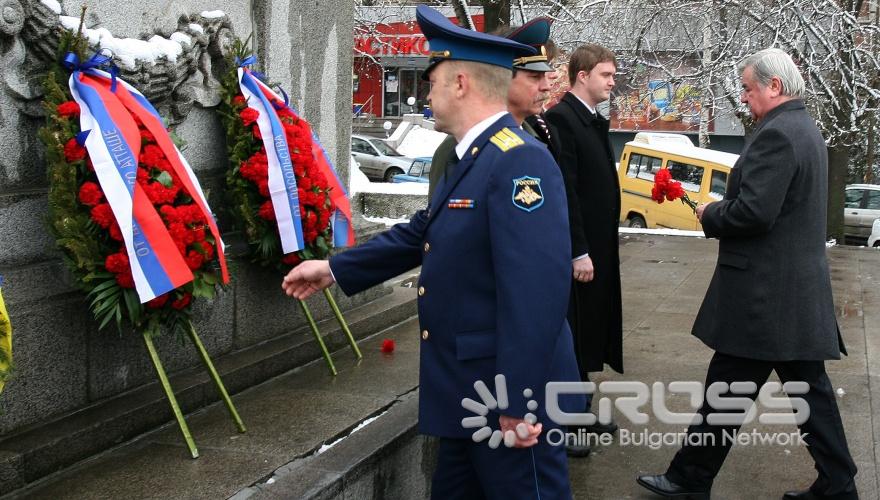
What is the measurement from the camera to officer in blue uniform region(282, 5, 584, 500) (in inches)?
116

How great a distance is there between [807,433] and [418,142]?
3083 centimetres

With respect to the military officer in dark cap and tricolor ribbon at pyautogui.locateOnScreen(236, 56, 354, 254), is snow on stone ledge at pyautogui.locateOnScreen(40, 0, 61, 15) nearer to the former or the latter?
tricolor ribbon at pyautogui.locateOnScreen(236, 56, 354, 254)

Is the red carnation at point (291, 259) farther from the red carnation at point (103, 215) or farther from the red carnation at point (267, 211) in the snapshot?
the red carnation at point (103, 215)

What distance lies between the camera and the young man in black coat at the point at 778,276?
445cm

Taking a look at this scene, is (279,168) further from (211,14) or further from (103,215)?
(103,215)

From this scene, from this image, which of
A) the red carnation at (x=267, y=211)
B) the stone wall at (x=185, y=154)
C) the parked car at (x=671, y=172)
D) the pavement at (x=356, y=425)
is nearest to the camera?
the pavement at (x=356, y=425)

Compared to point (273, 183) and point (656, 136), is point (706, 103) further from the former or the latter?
point (273, 183)

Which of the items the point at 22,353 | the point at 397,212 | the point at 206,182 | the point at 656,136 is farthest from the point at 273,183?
the point at 656,136

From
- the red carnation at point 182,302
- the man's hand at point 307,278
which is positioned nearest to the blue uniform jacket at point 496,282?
the man's hand at point 307,278

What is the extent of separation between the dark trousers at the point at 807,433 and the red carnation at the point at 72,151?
2847 mm

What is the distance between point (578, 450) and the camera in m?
5.32

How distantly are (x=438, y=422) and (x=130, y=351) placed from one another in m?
2.20

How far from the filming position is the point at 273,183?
5.64 meters

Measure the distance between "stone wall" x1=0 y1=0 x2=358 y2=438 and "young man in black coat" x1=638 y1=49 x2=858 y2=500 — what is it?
2.49 metres
